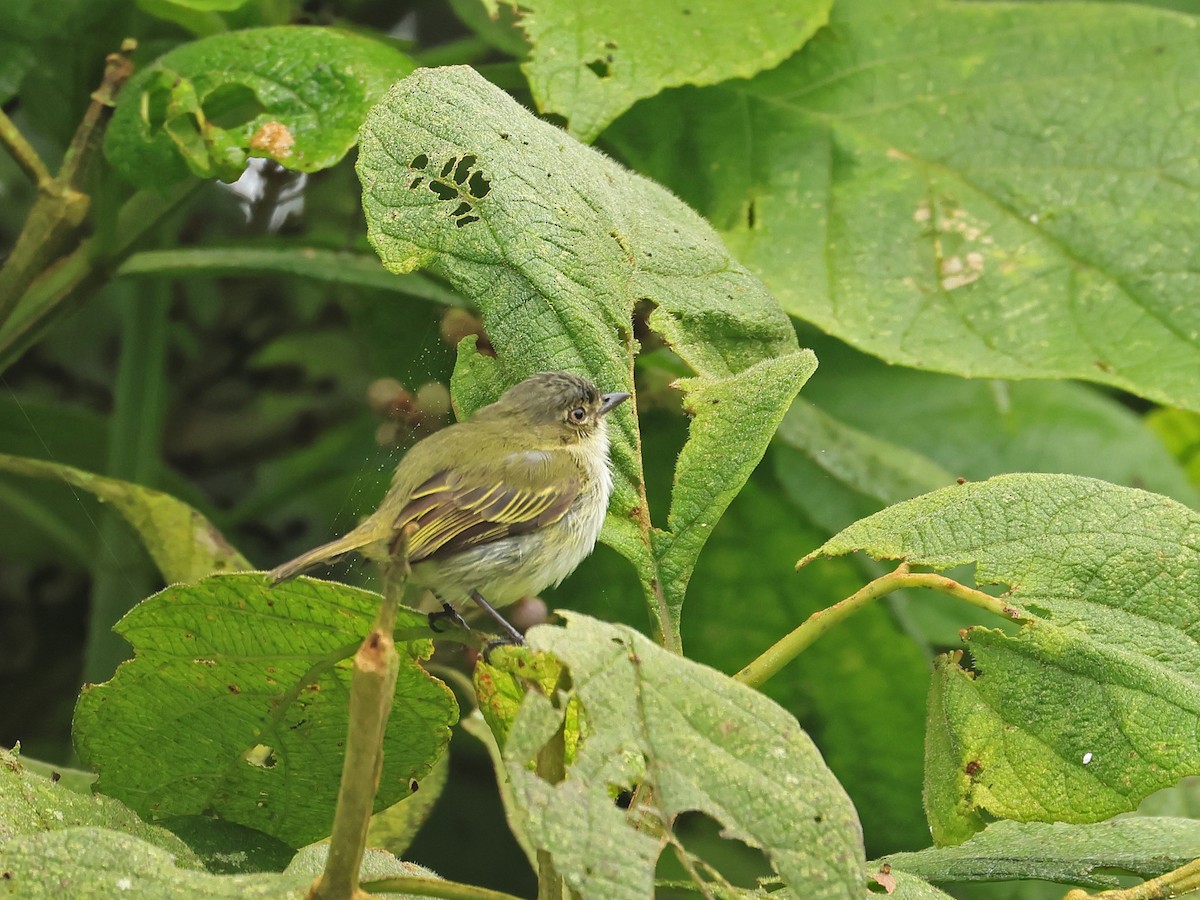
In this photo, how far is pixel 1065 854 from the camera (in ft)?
5.56

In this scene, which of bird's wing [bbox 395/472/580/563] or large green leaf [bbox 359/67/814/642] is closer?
→ large green leaf [bbox 359/67/814/642]

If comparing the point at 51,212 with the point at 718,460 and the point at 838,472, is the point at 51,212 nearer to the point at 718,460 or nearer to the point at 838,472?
the point at 718,460

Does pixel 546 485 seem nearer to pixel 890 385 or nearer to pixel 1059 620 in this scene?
pixel 1059 620

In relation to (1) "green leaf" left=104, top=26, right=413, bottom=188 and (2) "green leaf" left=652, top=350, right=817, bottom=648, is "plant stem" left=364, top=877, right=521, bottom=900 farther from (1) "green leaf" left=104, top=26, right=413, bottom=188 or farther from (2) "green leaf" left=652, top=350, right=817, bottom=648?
(1) "green leaf" left=104, top=26, right=413, bottom=188

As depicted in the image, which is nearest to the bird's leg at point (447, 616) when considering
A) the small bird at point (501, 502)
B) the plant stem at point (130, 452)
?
the small bird at point (501, 502)

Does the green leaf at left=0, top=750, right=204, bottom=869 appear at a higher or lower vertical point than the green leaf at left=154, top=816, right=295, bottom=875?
higher

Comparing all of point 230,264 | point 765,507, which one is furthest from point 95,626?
point 765,507

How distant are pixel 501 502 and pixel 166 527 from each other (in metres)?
0.54

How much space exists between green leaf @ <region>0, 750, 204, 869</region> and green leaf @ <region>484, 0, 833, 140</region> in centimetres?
120

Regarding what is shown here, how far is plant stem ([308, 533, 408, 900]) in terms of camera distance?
995 millimetres

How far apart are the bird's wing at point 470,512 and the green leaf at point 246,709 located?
1.85 feet

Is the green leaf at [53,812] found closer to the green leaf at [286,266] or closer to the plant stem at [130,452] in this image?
the plant stem at [130,452]

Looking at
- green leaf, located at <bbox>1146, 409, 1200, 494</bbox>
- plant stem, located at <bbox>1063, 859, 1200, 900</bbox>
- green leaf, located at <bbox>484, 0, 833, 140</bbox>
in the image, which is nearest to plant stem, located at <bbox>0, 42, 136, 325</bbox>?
green leaf, located at <bbox>484, 0, 833, 140</bbox>

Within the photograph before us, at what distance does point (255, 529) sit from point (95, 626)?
1.01 m
